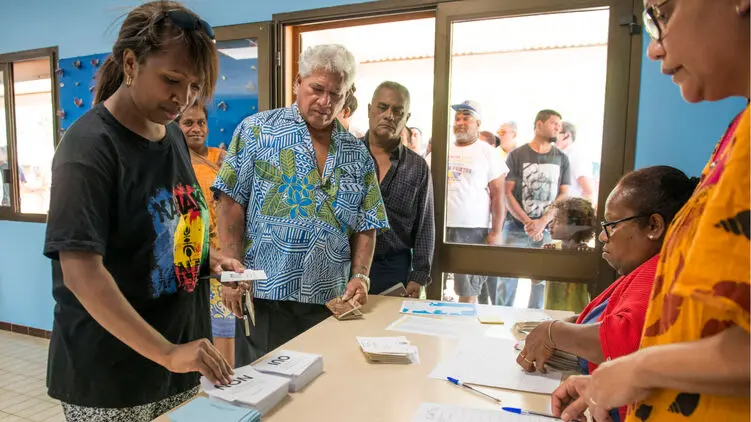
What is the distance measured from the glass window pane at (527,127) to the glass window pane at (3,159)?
3.78 metres

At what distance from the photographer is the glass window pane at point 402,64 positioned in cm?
392

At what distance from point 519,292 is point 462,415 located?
2263 mm

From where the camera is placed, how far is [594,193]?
2.59 m

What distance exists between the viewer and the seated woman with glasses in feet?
3.39

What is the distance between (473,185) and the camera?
2.95 metres

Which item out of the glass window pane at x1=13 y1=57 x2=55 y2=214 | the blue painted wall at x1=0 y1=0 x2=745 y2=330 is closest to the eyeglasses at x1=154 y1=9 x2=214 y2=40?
the blue painted wall at x1=0 y1=0 x2=745 y2=330

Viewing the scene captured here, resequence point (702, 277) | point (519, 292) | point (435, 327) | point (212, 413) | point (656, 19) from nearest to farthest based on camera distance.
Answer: point (702, 277), point (656, 19), point (212, 413), point (435, 327), point (519, 292)

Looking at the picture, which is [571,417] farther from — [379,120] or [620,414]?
[379,120]

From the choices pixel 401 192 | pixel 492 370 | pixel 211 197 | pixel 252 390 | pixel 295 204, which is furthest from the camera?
pixel 211 197

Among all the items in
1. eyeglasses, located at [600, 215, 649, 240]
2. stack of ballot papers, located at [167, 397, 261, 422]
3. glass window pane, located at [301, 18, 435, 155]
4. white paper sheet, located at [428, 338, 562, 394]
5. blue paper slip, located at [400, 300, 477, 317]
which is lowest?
blue paper slip, located at [400, 300, 477, 317]

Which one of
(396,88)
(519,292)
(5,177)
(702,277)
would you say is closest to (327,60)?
(396,88)

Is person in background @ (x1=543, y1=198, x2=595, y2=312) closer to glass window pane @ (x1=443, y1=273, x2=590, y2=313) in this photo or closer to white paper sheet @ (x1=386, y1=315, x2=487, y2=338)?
glass window pane @ (x1=443, y1=273, x2=590, y2=313)

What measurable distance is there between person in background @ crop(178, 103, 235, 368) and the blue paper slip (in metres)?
1.22

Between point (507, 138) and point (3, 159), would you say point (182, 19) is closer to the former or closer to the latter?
point (507, 138)
